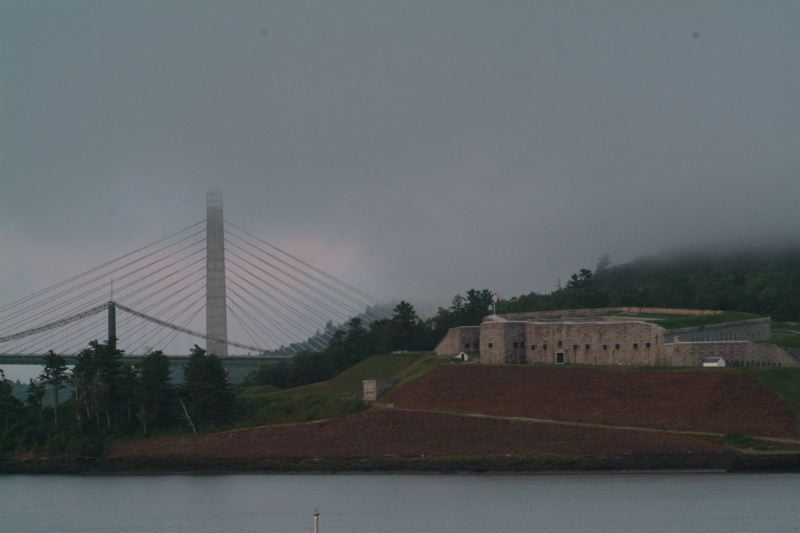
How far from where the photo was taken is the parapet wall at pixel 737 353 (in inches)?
2825

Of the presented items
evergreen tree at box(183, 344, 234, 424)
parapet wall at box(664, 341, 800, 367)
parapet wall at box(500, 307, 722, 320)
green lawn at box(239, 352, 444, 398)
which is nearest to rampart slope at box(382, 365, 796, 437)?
parapet wall at box(664, 341, 800, 367)

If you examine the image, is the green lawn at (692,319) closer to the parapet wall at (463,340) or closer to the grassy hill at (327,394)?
the parapet wall at (463,340)

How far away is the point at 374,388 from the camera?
82.7 m

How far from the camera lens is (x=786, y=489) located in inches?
2051

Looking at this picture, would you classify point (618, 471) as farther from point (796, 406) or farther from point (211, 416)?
point (211, 416)

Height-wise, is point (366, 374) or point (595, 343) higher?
point (595, 343)

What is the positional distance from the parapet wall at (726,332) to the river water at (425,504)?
1729 centimetres

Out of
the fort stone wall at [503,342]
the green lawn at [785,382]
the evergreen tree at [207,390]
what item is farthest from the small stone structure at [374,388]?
the green lawn at [785,382]

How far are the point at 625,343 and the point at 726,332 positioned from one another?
712cm

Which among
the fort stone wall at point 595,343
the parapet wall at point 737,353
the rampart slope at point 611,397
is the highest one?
the fort stone wall at point 595,343

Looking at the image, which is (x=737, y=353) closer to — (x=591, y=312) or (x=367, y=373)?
(x=591, y=312)

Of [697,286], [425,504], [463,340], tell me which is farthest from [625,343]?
[697,286]

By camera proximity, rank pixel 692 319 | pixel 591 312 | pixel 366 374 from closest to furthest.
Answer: pixel 692 319
pixel 366 374
pixel 591 312

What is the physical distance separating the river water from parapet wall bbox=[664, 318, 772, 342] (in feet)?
56.7
